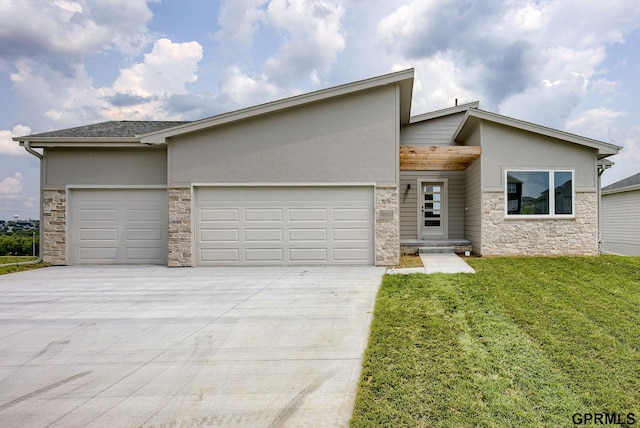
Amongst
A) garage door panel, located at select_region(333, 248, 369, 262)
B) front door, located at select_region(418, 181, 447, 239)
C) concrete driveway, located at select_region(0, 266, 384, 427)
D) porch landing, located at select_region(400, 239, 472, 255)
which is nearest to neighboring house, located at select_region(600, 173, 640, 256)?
front door, located at select_region(418, 181, 447, 239)

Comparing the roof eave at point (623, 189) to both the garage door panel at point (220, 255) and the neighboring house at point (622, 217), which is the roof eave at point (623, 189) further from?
the garage door panel at point (220, 255)

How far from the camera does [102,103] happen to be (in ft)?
47.5

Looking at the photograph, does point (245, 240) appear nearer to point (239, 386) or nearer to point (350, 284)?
point (350, 284)

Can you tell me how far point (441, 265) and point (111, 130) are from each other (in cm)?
1074

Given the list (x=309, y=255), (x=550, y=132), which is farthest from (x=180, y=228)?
(x=550, y=132)

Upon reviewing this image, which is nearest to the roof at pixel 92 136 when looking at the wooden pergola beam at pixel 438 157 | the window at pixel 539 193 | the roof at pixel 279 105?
the roof at pixel 279 105

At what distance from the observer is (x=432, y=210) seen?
42.9 ft

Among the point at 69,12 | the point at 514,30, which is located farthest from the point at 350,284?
the point at 69,12

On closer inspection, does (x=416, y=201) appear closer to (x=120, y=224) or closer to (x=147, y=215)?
(x=147, y=215)

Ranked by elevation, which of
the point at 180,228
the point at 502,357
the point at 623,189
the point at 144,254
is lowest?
the point at 502,357

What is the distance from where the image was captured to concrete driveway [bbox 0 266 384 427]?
2684 millimetres

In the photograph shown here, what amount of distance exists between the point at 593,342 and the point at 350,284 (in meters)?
4.10

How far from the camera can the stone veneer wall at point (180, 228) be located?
9.54 meters

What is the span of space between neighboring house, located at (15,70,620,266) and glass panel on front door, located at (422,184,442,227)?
176 cm
